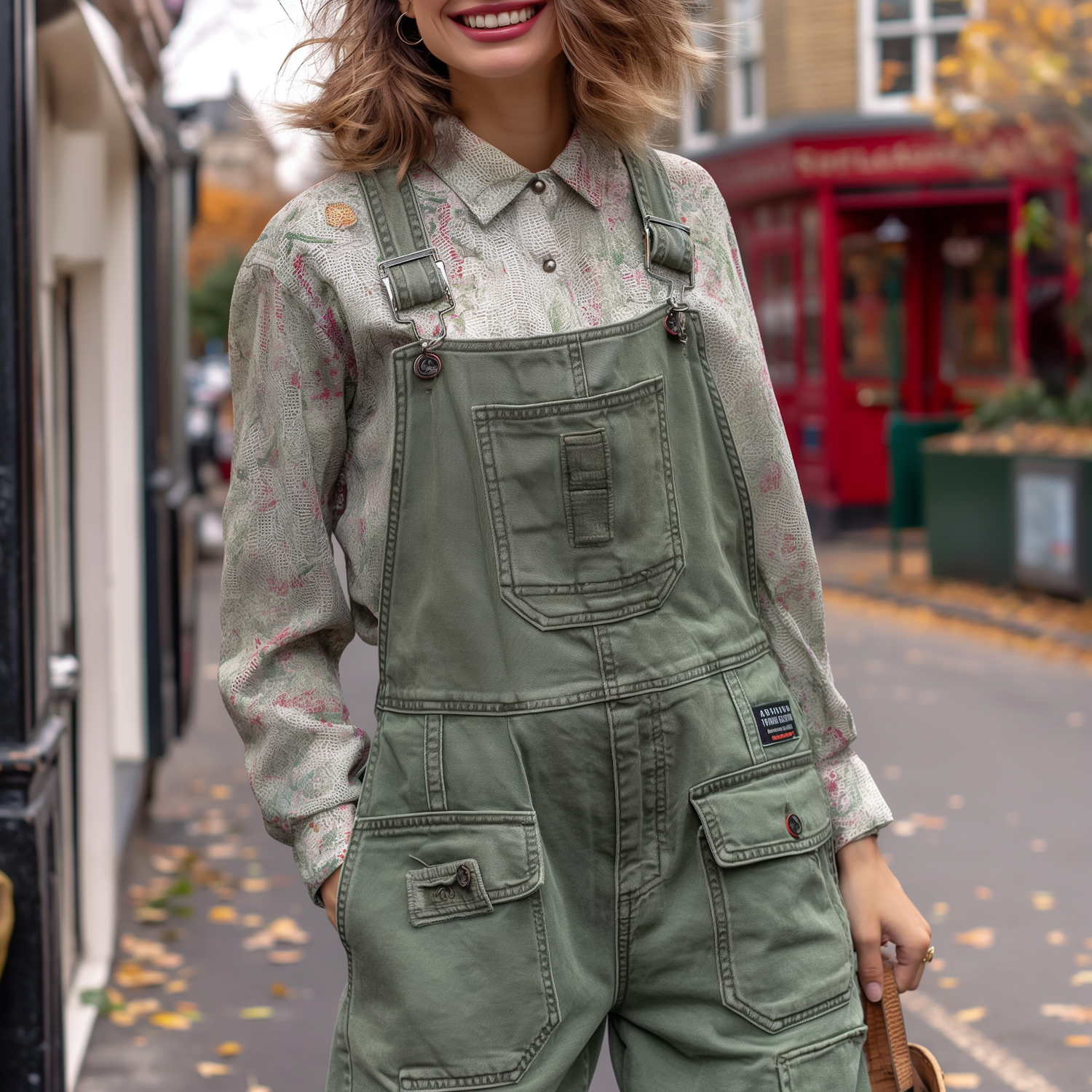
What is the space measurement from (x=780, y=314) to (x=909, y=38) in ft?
10.5

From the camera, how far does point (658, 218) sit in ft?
5.78

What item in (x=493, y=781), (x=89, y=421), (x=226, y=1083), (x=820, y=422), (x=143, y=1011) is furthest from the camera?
(x=820, y=422)

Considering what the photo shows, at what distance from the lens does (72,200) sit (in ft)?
15.9

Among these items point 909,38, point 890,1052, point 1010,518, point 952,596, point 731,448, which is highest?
point 909,38

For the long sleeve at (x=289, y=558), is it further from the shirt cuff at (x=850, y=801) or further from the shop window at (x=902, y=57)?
the shop window at (x=902, y=57)

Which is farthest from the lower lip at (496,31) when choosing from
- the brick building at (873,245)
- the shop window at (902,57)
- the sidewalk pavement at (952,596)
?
the shop window at (902,57)

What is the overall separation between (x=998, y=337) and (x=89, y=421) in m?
13.4

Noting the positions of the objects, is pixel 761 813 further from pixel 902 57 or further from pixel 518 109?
pixel 902 57

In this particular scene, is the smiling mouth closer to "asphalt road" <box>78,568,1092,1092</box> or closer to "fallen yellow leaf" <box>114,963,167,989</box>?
"asphalt road" <box>78,568,1092,1092</box>

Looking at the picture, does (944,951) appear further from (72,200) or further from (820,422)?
(820,422)

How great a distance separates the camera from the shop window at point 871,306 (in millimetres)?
17297

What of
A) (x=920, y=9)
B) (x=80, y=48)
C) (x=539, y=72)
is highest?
(x=920, y=9)

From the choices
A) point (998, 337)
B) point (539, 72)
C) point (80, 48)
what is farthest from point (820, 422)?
point (539, 72)

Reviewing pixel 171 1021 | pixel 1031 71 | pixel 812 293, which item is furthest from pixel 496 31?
pixel 812 293
